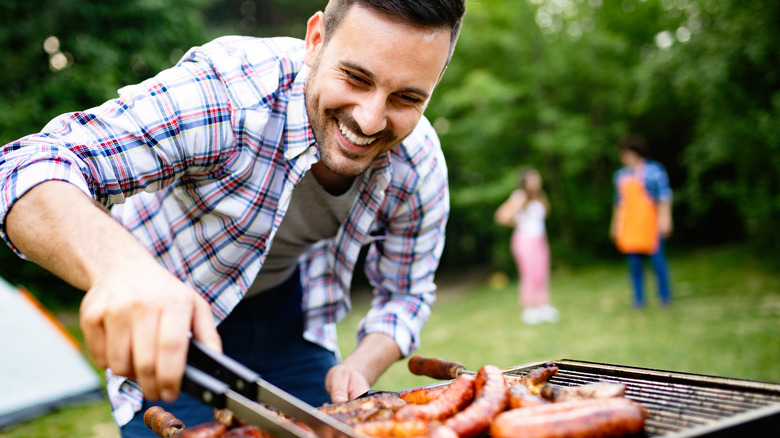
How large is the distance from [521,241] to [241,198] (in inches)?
324

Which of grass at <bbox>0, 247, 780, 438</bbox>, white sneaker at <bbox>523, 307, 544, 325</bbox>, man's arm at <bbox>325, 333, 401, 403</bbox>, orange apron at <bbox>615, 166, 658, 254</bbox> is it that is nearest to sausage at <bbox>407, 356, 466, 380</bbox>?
man's arm at <bbox>325, 333, 401, 403</bbox>

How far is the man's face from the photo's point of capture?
1868mm

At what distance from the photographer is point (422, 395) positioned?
176cm

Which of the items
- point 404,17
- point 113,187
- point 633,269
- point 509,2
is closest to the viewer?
point 113,187

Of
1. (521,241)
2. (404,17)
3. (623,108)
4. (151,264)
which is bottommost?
(151,264)

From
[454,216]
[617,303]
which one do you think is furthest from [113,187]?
[454,216]

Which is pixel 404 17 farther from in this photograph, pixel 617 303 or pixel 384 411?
pixel 617 303

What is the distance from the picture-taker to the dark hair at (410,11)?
1.84m

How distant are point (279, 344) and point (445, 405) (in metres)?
1.37

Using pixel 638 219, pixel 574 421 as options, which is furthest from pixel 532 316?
pixel 574 421

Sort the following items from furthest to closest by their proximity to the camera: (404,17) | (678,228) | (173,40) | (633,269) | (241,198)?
(678,228) → (173,40) → (633,269) → (241,198) → (404,17)

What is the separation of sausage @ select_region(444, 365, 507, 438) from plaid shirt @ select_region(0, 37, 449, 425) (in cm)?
92

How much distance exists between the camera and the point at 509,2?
15914mm

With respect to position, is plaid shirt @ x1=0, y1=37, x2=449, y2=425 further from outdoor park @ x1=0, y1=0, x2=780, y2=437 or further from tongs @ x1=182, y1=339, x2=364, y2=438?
outdoor park @ x1=0, y1=0, x2=780, y2=437
